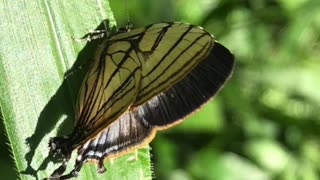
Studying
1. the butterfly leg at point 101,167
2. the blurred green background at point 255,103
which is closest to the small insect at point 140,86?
the butterfly leg at point 101,167

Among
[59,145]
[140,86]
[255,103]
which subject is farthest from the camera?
[255,103]

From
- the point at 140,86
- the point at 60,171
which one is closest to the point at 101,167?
the point at 60,171

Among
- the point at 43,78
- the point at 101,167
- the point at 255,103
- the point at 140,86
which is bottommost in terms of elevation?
the point at 255,103

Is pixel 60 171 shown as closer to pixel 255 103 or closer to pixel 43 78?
pixel 43 78

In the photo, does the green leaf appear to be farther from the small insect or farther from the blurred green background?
the blurred green background

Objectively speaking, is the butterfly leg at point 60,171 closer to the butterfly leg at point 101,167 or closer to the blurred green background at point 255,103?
the butterfly leg at point 101,167
